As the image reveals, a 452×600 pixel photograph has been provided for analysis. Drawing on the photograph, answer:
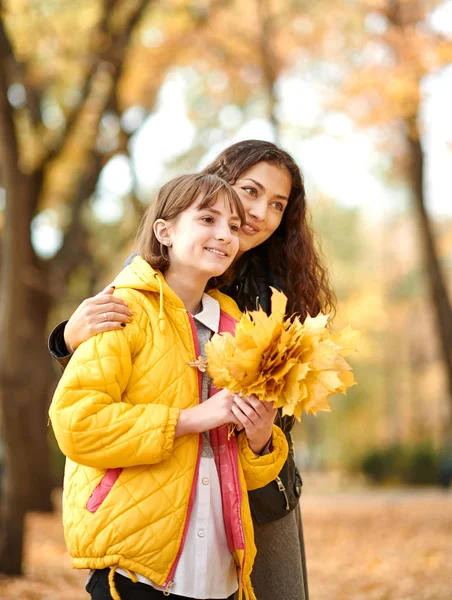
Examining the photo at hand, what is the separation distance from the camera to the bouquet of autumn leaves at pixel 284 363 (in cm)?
213

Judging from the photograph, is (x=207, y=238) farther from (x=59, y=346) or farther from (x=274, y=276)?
(x=274, y=276)

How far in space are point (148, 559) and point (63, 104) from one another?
10851mm

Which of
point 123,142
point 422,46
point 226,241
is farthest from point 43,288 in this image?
point 226,241

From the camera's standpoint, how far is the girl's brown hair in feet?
8.34

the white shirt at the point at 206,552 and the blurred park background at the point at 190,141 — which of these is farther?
the blurred park background at the point at 190,141

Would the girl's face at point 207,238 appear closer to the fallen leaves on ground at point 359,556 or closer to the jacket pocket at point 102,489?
the jacket pocket at point 102,489

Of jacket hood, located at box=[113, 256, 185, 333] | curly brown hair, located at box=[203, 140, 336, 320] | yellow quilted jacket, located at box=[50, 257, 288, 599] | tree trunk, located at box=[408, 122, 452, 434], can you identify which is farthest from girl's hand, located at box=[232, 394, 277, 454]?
tree trunk, located at box=[408, 122, 452, 434]

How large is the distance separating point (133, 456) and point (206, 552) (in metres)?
0.39

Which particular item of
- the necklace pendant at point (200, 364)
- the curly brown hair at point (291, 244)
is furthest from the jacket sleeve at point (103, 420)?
the curly brown hair at point (291, 244)

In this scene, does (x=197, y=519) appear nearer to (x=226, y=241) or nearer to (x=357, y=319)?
(x=226, y=241)

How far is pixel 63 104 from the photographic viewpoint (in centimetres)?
1204

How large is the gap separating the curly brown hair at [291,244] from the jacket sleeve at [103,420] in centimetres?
110

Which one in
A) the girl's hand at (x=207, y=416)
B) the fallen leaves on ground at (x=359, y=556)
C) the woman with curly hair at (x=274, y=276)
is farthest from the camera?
the fallen leaves on ground at (x=359, y=556)

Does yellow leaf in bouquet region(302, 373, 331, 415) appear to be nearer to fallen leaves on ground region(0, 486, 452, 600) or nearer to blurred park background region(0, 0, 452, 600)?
blurred park background region(0, 0, 452, 600)
